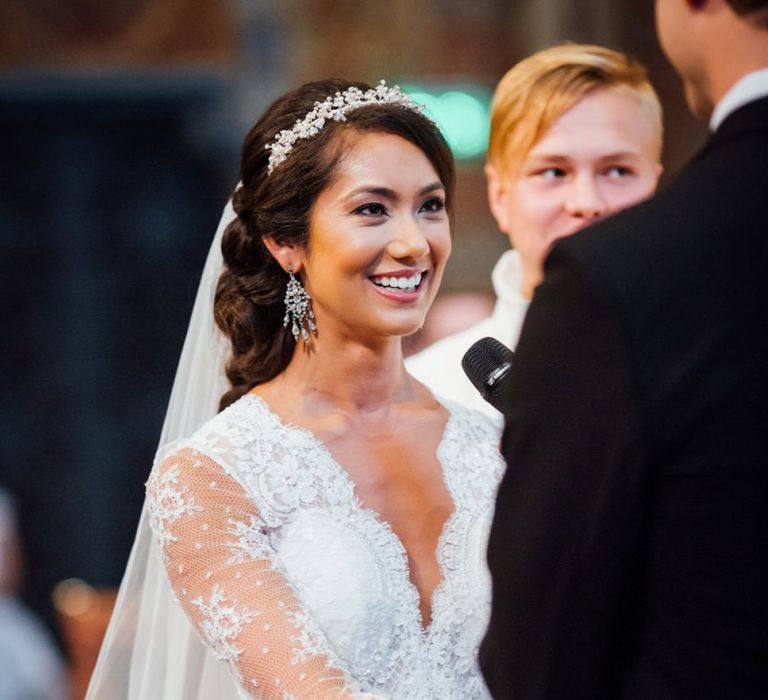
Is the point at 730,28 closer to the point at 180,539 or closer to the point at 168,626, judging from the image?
the point at 180,539

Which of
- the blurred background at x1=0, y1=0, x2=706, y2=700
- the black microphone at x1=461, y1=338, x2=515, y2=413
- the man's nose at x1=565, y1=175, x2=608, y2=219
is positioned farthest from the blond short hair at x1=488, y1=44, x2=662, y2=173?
the blurred background at x1=0, y1=0, x2=706, y2=700

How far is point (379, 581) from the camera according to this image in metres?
2.40

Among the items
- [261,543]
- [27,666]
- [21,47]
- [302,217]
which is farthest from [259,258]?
[21,47]

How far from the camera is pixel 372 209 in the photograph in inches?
99.7

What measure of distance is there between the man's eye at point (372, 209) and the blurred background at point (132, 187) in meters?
4.52

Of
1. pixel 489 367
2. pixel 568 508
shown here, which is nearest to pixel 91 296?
pixel 489 367

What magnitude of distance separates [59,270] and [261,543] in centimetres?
529

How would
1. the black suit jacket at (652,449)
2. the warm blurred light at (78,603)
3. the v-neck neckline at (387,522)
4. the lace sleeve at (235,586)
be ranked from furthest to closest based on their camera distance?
1. the warm blurred light at (78,603)
2. the v-neck neckline at (387,522)
3. the lace sleeve at (235,586)
4. the black suit jacket at (652,449)

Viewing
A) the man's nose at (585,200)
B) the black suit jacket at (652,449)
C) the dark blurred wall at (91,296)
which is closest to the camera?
the black suit jacket at (652,449)

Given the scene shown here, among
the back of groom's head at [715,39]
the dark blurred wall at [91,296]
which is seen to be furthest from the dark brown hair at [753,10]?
the dark blurred wall at [91,296]

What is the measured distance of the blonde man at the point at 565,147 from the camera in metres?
3.32

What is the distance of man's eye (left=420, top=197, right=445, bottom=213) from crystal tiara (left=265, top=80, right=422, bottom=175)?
20 cm

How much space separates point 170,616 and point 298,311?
0.67 meters

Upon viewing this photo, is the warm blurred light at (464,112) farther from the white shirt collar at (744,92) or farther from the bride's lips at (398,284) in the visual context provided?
the white shirt collar at (744,92)
